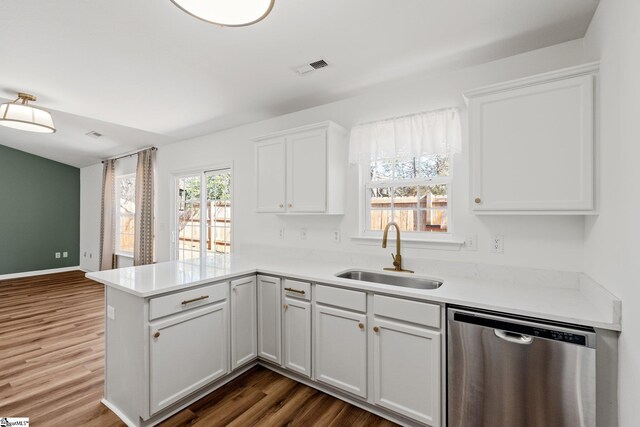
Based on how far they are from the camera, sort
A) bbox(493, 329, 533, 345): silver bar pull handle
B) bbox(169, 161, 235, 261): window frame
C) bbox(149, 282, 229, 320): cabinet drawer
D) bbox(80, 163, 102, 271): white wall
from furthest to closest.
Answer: bbox(80, 163, 102, 271): white wall → bbox(169, 161, 235, 261): window frame → bbox(149, 282, 229, 320): cabinet drawer → bbox(493, 329, 533, 345): silver bar pull handle

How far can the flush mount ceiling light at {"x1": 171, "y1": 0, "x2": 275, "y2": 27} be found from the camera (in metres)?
1.17

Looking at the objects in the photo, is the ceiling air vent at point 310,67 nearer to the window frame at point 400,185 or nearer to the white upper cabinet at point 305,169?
the white upper cabinet at point 305,169

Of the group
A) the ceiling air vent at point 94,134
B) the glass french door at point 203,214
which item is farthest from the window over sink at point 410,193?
the ceiling air vent at point 94,134

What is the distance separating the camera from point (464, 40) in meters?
2.00

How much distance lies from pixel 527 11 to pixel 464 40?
358 mm

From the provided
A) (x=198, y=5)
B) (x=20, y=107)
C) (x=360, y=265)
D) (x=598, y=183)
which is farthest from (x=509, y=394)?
(x=20, y=107)

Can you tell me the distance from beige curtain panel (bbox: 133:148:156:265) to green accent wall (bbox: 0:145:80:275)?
127 inches

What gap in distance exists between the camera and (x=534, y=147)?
5.77 ft

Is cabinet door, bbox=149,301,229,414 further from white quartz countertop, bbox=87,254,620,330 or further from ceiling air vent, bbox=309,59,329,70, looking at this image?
ceiling air vent, bbox=309,59,329,70

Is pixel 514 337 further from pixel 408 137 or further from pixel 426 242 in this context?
pixel 408 137

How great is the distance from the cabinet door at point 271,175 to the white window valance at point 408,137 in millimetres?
682

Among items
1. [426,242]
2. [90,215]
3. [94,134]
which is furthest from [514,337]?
[90,215]

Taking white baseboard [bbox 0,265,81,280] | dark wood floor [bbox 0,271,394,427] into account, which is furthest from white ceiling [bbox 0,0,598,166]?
white baseboard [bbox 0,265,81,280]

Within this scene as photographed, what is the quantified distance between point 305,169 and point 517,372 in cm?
207
